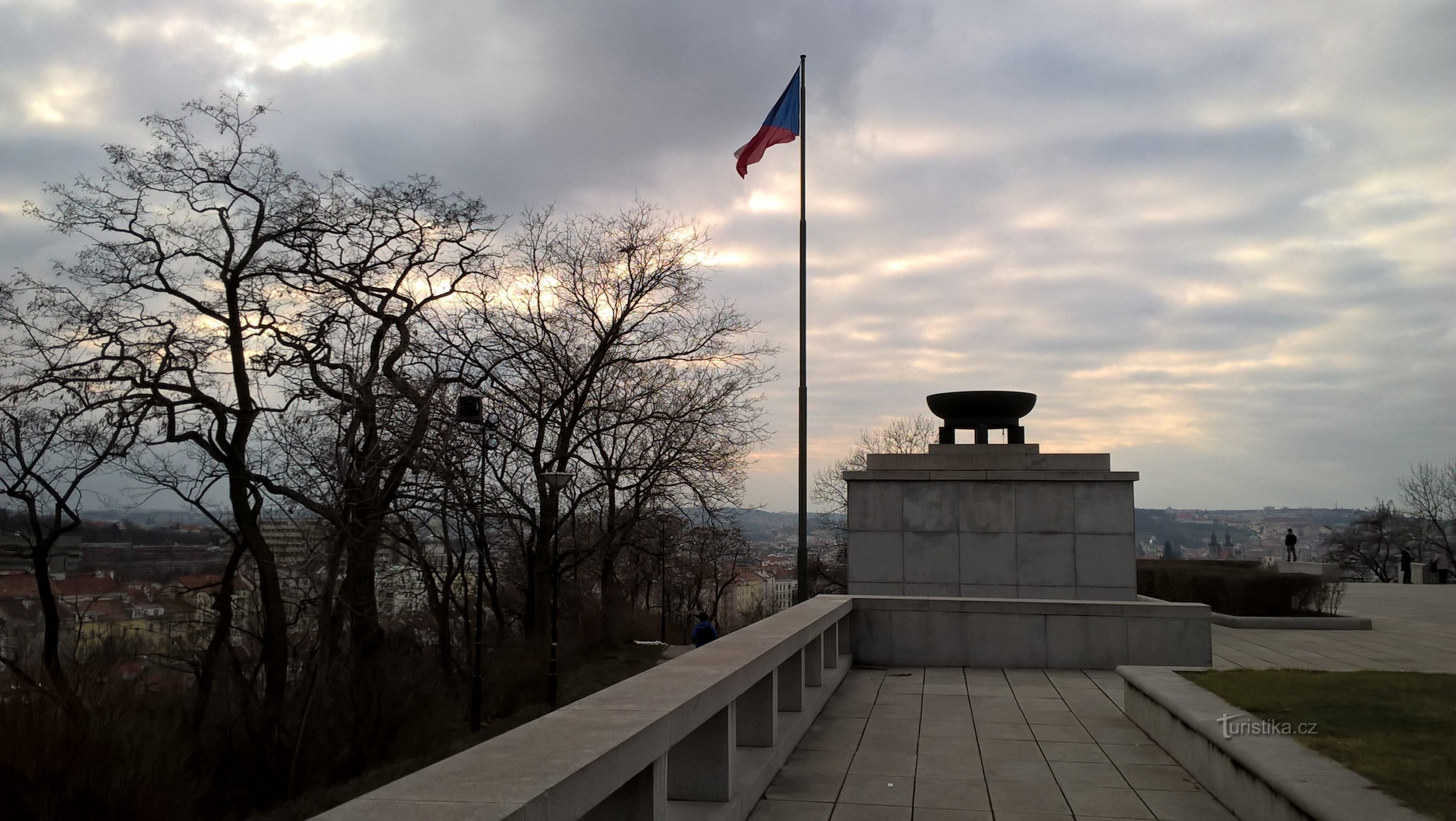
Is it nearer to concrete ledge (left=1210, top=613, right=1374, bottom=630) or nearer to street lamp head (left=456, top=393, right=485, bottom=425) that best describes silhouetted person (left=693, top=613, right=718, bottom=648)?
street lamp head (left=456, top=393, right=485, bottom=425)

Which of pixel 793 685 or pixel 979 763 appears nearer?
pixel 979 763

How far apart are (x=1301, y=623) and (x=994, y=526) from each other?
21.9 ft

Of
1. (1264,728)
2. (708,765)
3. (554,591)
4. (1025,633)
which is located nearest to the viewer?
(708,765)

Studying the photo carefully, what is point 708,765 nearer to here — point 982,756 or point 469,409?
point 982,756

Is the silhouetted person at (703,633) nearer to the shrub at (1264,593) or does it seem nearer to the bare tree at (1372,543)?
the shrub at (1264,593)

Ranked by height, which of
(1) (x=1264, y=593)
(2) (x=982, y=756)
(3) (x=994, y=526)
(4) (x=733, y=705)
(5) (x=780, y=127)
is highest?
(5) (x=780, y=127)

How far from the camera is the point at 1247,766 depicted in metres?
5.52

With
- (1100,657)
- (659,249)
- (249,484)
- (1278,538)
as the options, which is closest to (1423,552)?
(1278,538)

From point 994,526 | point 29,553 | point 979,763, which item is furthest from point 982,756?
point 29,553

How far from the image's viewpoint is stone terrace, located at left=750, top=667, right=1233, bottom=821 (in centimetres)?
606

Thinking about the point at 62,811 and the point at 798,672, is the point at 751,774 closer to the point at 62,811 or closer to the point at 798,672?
the point at 798,672

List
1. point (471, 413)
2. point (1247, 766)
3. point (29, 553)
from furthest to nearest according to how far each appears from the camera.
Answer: point (29, 553) < point (471, 413) < point (1247, 766)

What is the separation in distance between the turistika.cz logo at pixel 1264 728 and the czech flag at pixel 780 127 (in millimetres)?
14675

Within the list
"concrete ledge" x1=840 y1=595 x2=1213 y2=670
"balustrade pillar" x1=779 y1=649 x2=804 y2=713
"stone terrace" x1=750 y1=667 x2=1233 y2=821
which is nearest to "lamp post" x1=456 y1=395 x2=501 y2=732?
"concrete ledge" x1=840 y1=595 x2=1213 y2=670
